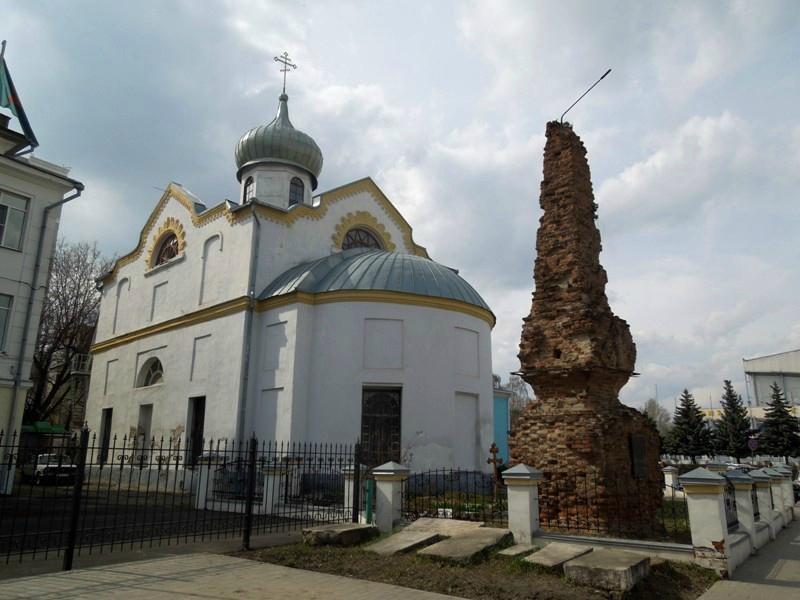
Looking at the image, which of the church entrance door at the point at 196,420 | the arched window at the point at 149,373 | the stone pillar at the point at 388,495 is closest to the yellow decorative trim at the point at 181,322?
the arched window at the point at 149,373

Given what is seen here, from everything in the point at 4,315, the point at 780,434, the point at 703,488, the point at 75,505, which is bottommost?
the point at 75,505

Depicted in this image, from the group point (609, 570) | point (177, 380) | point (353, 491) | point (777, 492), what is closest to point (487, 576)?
point (609, 570)

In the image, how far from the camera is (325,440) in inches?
741

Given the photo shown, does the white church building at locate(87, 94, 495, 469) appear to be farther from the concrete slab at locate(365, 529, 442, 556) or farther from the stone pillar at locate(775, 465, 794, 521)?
the concrete slab at locate(365, 529, 442, 556)

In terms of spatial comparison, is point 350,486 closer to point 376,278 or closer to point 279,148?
point 376,278

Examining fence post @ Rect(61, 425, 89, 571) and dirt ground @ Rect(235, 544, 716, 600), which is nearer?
dirt ground @ Rect(235, 544, 716, 600)

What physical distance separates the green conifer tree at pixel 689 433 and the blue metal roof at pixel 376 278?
103 ft

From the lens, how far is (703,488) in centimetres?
771

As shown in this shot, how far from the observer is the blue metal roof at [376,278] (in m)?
20.2

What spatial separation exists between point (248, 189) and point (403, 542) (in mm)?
21893

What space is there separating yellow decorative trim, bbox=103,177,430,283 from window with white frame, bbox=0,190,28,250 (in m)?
7.26

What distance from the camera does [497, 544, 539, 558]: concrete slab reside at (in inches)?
308

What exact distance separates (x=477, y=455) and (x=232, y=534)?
36.3 feet

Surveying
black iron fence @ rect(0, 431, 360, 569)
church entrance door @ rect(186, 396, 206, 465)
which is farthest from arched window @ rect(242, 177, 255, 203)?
black iron fence @ rect(0, 431, 360, 569)
